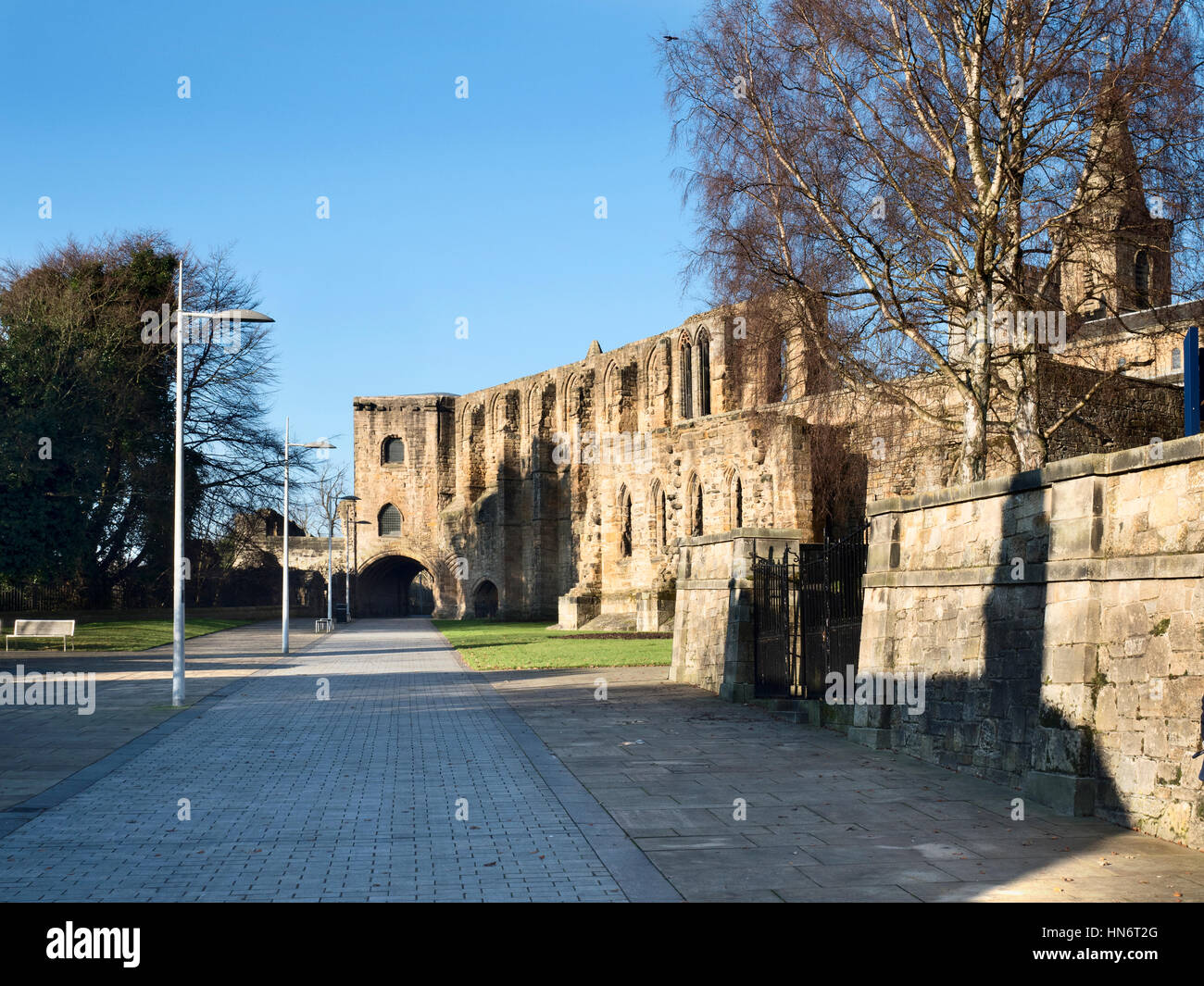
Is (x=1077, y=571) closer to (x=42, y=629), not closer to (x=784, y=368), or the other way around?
(x=784, y=368)

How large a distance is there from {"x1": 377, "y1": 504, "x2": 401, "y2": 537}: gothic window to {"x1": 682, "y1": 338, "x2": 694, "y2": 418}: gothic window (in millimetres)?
24504

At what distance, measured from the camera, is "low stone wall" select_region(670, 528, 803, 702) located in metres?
15.8

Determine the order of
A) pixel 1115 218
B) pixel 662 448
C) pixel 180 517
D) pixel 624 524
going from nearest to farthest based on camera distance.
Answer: pixel 1115 218 < pixel 180 517 < pixel 662 448 < pixel 624 524

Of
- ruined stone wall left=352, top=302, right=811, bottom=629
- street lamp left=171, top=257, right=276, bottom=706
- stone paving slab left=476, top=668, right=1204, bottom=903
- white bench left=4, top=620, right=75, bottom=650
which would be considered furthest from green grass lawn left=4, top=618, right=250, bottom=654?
stone paving slab left=476, top=668, right=1204, bottom=903

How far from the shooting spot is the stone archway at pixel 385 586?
6378cm

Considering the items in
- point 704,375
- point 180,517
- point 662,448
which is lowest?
point 180,517

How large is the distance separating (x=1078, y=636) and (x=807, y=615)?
20.5 ft

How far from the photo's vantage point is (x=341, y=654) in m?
28.1

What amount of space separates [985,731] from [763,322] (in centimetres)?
788

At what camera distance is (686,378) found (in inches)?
1770

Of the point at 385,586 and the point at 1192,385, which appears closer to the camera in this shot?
the point at 1192,385

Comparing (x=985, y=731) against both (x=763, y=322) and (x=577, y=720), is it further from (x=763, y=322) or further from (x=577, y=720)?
(x=763, y=322)

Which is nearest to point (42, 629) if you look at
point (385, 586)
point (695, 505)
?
point (695, 505)
